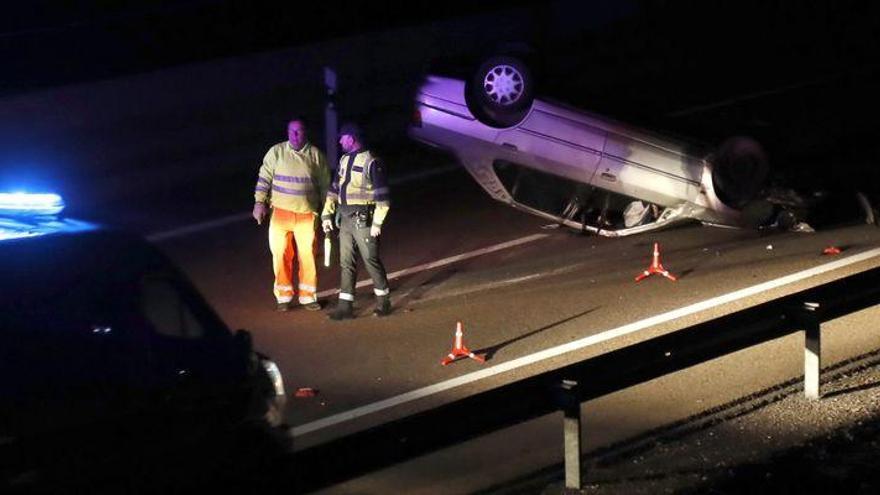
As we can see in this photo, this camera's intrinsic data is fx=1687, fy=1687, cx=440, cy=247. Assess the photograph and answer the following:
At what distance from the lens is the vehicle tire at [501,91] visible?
15.0 metres

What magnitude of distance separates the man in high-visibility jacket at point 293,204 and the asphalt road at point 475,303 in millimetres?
237

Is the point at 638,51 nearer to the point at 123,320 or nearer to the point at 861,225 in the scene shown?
the point at 861,225

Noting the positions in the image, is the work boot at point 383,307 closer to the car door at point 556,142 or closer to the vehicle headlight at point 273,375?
the car door at point 556,142

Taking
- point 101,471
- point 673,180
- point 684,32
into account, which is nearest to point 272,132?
point 673,180

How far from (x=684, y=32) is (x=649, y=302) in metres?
12.2

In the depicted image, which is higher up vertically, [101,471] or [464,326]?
[101,471]

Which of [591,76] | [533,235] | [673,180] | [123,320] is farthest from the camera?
[591,76]

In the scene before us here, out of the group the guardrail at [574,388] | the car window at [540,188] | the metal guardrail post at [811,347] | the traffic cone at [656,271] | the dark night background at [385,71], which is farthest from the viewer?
the dark night background at [385,71]

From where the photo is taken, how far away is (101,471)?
7023mm

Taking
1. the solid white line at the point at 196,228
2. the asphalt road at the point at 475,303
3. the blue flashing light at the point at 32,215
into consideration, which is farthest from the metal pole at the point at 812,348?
the solid white line at the point at 196,228

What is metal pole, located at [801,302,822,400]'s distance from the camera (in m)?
9.80

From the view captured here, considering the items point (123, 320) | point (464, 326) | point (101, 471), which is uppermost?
point (123, 320)

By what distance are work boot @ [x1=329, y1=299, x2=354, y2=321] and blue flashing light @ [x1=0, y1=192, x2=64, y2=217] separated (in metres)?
5.40

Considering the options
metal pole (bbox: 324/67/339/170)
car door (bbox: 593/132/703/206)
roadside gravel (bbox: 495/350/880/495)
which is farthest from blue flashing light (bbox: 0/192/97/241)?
metal pole (bbox: 324/67/339/170)
